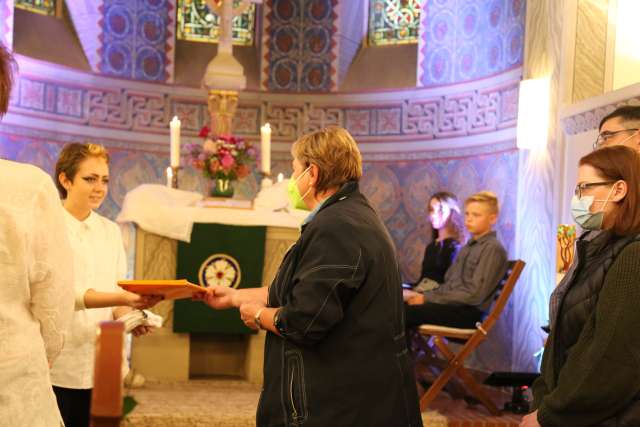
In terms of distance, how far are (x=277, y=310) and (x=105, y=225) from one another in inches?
41.3

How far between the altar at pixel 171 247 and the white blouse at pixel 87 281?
2452 millimetres

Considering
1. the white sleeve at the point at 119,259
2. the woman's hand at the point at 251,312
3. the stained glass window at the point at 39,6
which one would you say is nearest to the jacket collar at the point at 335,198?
the woman's hand at the point at 251,312

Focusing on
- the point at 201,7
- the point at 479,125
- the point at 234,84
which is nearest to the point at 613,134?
the point at 234,84

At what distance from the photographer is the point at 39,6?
9375 mm

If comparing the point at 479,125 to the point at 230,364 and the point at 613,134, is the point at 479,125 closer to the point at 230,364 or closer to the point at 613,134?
the point at 230,364

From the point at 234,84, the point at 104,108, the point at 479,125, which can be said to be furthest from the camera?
the point at 104,108

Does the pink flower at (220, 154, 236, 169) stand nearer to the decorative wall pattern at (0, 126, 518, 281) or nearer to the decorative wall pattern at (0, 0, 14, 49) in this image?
the decorative wall pattern at (0, 126, 518, 281)

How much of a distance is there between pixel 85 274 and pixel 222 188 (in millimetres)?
3216

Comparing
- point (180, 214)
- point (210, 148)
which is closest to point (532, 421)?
point (180, 214)

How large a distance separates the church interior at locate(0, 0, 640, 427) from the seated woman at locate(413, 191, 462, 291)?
0.67m

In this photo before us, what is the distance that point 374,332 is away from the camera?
2578mm

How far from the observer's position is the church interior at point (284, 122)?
5887 millimetres

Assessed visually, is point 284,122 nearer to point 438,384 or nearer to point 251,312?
point 438,384

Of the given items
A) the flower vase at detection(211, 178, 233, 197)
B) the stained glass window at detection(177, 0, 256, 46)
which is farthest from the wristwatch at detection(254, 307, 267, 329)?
the stained glass window at detection(177, 0, 256, 46)
